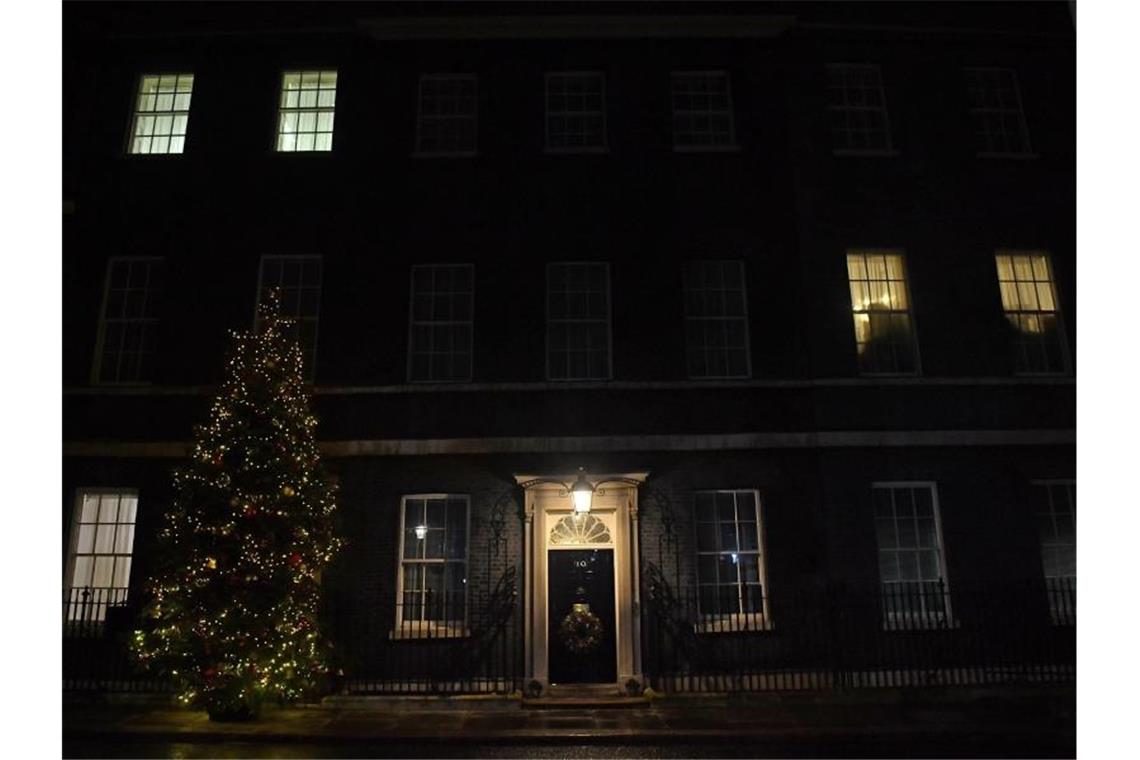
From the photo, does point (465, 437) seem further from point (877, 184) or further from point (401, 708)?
point (877, 184)

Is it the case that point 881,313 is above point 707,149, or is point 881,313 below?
below

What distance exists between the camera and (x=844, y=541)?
1253 centimetres

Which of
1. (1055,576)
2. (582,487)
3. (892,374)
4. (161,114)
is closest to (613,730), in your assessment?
(582,487)

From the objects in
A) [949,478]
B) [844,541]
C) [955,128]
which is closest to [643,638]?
[844,541]

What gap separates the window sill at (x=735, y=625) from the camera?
478 inches

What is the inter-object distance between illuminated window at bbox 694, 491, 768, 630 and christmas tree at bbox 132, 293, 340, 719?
5.89 meters

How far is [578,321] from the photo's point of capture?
45.0ft

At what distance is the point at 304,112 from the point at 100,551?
881 centimetres

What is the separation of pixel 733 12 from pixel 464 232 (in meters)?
6.76

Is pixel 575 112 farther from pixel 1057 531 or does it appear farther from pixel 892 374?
pixel 1057 531

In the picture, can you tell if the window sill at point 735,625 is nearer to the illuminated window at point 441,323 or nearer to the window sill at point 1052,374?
the illuminated window at point 441,323

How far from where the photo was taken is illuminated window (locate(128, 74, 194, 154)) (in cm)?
1485

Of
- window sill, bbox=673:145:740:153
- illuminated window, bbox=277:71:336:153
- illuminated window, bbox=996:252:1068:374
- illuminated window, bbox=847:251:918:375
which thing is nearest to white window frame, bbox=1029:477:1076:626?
illuminated window, bbox=996:252:1068:374

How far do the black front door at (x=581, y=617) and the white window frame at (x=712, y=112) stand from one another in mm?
7597
